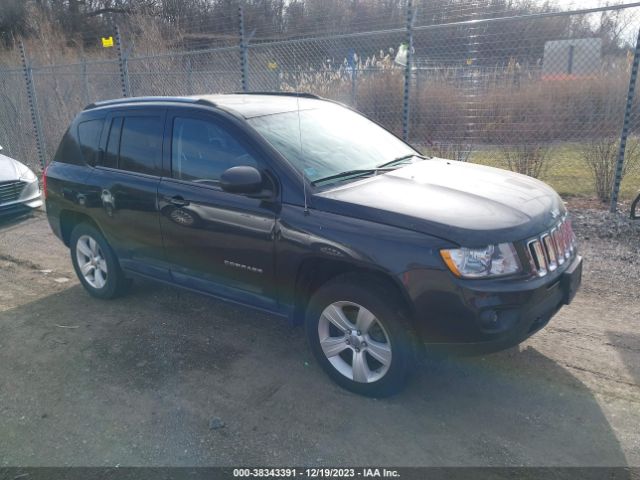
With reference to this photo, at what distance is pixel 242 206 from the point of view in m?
3.59

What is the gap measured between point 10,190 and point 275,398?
6.59 meters

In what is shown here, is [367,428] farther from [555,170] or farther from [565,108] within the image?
[555,170]

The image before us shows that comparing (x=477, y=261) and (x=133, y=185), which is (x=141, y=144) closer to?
(x=133, y=185)

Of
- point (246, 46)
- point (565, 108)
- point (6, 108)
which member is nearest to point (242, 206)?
point (246, 46)

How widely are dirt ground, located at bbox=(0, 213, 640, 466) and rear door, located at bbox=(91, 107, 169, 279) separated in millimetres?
603

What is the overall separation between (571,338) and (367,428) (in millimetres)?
1891

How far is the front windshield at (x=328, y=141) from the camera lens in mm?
3617

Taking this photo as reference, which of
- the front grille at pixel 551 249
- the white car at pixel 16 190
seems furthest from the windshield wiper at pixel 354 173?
the white car at pixel 16 190

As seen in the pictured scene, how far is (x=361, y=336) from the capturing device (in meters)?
3.27

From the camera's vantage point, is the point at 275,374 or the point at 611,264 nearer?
the point at 275,374

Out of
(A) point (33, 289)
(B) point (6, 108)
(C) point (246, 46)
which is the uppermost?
(C) point (246, 46)

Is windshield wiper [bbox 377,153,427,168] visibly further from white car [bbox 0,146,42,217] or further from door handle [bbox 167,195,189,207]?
white car [bbox 0,146,42,217]

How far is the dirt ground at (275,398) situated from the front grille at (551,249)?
802 mm

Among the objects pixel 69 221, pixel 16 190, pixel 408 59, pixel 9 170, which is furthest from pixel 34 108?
pixel 408 59
